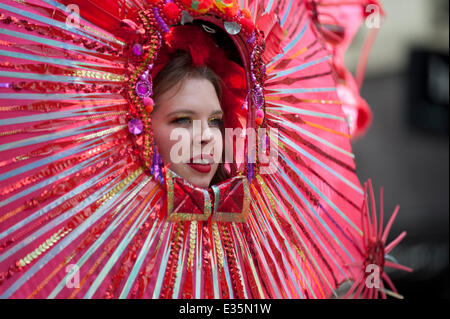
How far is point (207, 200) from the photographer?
3.28ft

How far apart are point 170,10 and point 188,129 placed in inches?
9.7

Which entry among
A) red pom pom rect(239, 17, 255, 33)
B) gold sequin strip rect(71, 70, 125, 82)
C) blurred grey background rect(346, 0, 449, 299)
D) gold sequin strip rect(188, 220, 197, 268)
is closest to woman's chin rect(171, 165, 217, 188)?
gold sequin strip rect(188, 220, 197, 268)

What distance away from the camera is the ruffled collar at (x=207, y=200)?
96 centimetres

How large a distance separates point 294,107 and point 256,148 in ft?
0.58

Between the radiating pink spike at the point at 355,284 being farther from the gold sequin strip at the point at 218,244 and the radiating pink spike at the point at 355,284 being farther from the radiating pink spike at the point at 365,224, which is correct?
the gold sequin strip at the point at 218,244

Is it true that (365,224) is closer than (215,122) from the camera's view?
No

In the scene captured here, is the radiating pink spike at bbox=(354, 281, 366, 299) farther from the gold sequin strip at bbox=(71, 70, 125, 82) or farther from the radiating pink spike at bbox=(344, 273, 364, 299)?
the gold sequin strip at bbox=(71, 70, 125, 82)

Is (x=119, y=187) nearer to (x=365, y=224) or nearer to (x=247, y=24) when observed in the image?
(x=247, y=24)

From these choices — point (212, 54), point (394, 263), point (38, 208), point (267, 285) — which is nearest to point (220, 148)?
point (212, 54)

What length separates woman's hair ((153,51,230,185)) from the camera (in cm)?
104

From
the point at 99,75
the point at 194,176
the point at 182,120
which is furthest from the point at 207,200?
the point at 99,75

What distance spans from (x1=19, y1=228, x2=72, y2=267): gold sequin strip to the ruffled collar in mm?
209

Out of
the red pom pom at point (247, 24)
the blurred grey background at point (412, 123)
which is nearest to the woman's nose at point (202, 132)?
the red pom pom at point (247, 24)

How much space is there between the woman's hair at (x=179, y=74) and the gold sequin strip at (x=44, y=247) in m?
0.36
